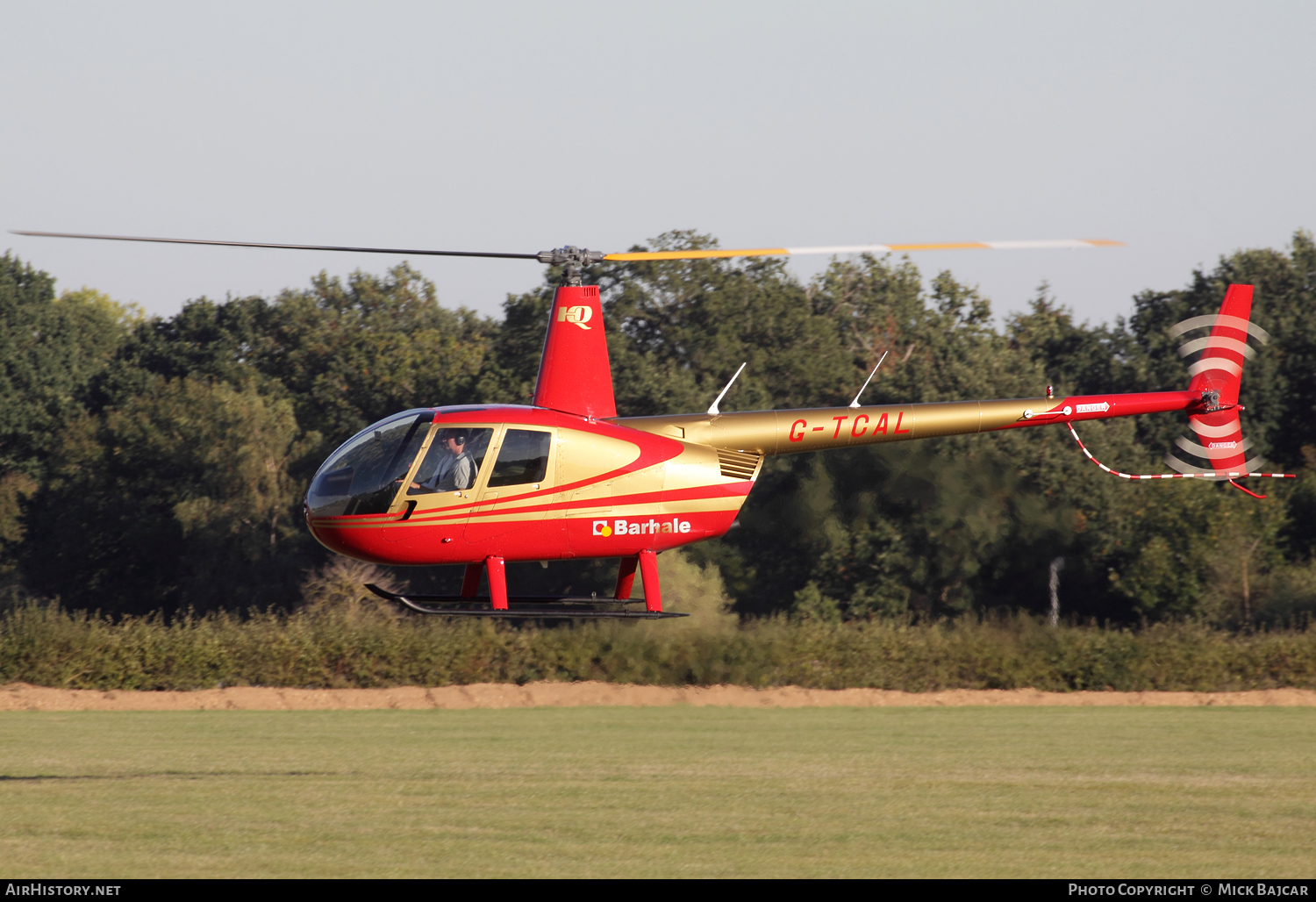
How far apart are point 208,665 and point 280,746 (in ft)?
33.4

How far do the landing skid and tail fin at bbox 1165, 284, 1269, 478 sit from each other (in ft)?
20.6

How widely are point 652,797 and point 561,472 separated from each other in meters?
6.08

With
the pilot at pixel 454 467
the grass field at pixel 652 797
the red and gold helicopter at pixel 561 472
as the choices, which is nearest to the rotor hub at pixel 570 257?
the red and gold helicopter at pixel 561 472

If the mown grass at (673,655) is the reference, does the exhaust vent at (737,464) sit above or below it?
above

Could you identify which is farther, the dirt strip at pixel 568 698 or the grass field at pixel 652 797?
the dirt strip at pixel 568 698

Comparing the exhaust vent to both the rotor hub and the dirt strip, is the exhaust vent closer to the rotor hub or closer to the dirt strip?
the rotor hub

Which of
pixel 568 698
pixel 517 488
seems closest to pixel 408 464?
pixel 517 488

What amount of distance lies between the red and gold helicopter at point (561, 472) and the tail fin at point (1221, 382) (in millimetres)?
2753

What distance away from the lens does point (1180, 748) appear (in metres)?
22.6

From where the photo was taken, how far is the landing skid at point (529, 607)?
11.7 metres

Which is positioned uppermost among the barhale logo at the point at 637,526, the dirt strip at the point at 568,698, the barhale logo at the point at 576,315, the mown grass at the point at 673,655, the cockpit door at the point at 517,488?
the barhale logo at the point at 576,315

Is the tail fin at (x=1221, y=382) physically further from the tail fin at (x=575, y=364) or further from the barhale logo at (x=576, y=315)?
the barhale logo at (x=576, y=315)
